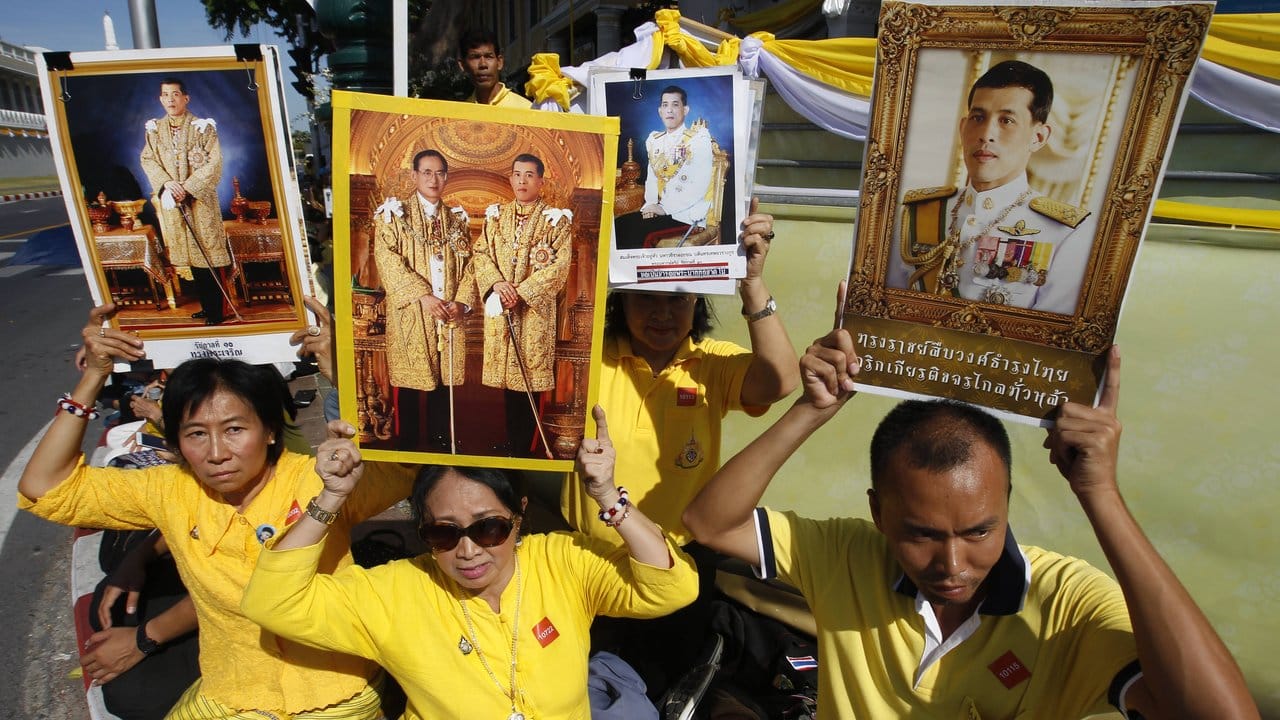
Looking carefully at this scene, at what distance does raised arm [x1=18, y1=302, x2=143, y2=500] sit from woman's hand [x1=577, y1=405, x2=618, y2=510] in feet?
4.73

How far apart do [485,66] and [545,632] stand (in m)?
4.00

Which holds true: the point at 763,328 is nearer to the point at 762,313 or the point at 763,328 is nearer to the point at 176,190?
the point at 762,313

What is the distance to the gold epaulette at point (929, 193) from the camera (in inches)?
62.2

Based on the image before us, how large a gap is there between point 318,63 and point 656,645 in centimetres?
788

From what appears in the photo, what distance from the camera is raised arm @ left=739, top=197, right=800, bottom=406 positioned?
2.17 meters

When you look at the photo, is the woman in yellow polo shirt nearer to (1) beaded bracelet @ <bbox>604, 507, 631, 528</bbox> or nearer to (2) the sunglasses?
(2) the sunglasses

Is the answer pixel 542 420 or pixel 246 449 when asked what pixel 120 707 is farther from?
pixel 542 420

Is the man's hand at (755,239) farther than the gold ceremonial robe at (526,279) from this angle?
Yes

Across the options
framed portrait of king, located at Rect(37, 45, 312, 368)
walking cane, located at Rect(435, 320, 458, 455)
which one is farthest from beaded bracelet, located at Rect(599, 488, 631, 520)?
framed portrait of king, located at Rect(37, 45, 312, 368)

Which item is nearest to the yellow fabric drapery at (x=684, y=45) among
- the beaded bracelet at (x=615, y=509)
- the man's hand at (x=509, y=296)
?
the man's hand at (x=509, y=296)

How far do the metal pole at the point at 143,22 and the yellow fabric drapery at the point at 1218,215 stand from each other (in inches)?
231

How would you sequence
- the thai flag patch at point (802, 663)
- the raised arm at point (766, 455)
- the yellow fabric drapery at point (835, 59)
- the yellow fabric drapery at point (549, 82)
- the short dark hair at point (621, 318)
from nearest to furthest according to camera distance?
1. the raised arm at point (766, 455)
2. the short dark hair at point (621, 318)
3. the thai flag patch at point (802, 663)
4. the yellow fabric drapery at point (549, 82)
5. the yellow fabric drapery at point (835, 59)

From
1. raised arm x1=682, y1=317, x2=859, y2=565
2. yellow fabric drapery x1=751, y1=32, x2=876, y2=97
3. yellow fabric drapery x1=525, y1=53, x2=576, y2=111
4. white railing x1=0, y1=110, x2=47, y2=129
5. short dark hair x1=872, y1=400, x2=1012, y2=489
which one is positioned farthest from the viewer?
white railing x1=0, y1=110, x2=47, y2=129

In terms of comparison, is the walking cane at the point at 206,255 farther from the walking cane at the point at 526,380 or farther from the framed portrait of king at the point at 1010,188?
the framed portrait of king at the point at 1010,188
